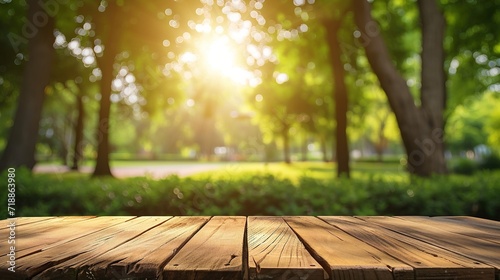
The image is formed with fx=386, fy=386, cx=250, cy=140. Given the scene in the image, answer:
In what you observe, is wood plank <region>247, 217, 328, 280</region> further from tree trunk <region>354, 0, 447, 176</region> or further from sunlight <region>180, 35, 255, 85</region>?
sunlight <region>180, 35, 255, 85</region>

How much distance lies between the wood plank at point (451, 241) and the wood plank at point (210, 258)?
87 centimetres

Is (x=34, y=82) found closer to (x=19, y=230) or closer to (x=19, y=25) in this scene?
(x=19, y=25)

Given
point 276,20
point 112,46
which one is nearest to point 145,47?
point 112,46

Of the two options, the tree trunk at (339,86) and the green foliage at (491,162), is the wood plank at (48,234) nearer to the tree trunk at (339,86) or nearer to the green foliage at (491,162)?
the tree trunk at (339,86)

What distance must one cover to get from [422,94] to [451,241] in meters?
7.86

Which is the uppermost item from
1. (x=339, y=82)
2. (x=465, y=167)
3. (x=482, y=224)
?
(x=339, y=82)

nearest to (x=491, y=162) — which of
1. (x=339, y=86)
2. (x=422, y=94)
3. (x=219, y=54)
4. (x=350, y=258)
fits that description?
(x=339, y=86)

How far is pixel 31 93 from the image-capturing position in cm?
1064

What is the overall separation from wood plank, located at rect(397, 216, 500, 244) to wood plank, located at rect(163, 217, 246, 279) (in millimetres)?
1191

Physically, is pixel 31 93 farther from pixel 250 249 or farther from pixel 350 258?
pixel 350 258

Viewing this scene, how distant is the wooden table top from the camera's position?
4.14 feet

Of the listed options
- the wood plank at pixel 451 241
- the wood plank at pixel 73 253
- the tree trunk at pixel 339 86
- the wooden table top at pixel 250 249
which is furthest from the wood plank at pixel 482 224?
the tree trunk at pixel 339 86

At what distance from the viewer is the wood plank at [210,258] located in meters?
1.25

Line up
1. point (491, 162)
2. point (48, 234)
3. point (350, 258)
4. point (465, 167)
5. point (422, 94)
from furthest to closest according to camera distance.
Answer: point (491, 162), point (465, 167), point (422, 94), point (48, 234), point (350, 258)
